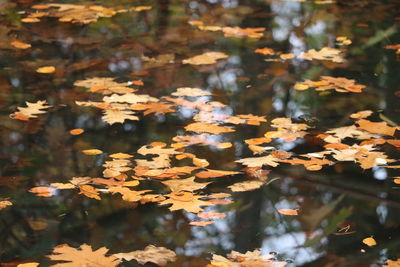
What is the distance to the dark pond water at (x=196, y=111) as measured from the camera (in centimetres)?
288

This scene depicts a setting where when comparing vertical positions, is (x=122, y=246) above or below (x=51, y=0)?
below

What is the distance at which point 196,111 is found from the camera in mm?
4203

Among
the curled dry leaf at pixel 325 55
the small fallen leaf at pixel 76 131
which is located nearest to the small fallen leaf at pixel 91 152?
the small fallen leaf at pixel 76 131

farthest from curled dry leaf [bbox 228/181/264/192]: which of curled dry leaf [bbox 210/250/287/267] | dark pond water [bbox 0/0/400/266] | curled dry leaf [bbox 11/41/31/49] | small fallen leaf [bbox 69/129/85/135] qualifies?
curled dry leaf [bbox 11/41/31/49]

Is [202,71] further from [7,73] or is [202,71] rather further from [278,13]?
[278,13]

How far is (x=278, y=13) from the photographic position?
6.46 metres

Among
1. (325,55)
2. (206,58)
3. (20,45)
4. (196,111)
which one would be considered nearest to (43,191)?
(196,111)

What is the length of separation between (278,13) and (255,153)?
10.2 ft

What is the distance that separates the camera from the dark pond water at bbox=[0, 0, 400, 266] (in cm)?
288

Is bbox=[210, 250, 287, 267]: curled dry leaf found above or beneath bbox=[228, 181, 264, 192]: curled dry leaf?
beneath

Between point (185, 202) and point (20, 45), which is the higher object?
point (20, 45)

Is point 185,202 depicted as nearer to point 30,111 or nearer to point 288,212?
point 288,212

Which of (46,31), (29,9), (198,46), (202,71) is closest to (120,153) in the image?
(202,71)

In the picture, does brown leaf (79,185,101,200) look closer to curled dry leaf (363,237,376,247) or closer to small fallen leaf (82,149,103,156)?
small fallen leaf (82,149,103,156)
